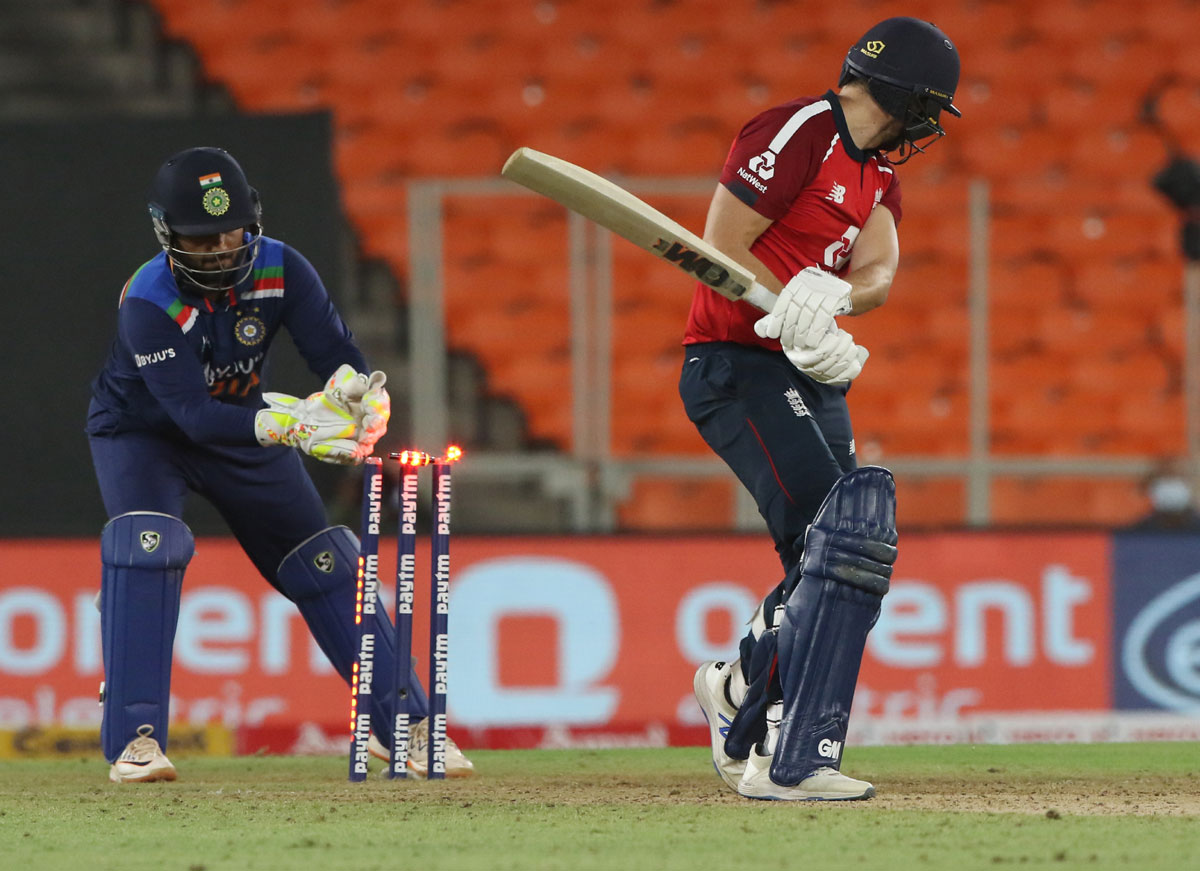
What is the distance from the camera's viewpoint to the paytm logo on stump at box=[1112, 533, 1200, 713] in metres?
5.88

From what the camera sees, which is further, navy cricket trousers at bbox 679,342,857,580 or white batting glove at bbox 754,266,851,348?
navy cricket trousers at bbox 679,342,857,580

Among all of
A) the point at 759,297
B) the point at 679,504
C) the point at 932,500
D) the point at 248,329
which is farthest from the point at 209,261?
the point at 932,500

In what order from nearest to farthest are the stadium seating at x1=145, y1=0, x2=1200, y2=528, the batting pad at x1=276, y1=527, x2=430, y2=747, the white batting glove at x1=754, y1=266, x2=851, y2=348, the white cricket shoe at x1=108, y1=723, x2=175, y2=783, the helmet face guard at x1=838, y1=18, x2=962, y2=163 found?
the white batting glove at x1=754, y1=266, x2=851, y2=348, the helmet face guard at x1=838, y1=18, x2=962, y2=163, the white cricket shoe at x1=108, y1=723, x2=175, y2=783, the batting pad at x1=276, y1=527, x2=430, y2=747, the stadium seating at x1=145, y1=0, x2=1200, y2=528

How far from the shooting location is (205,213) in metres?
4.04

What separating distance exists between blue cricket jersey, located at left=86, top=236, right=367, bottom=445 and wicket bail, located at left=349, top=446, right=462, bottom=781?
35cm

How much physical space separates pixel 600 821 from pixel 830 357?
3.28 ft

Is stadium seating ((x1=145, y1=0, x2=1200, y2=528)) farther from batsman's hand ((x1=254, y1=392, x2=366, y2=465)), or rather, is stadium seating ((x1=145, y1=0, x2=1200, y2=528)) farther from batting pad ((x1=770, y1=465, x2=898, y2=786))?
batting pad ((x1=770, y1=465, x2=898, y2=786))

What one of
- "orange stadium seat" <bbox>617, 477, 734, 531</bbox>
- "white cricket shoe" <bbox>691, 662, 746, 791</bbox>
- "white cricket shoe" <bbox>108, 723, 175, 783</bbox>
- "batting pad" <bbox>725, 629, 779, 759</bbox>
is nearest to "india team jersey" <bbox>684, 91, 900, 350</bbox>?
"batting pad" <bbox>725, 629, 779, 759</bbox>

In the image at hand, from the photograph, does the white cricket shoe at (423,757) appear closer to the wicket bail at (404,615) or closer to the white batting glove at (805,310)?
the wicket bail at (404,615)

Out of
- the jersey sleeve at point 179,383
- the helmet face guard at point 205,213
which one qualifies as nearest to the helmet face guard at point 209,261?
the helmet face guard at point 205,213

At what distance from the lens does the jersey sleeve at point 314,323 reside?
4.29m

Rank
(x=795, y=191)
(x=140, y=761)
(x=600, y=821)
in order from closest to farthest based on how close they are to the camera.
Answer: (x=600, y=821) < (x=795, y=191) < (x=140, y=761)

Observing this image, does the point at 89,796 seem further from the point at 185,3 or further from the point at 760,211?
the point at 185,3

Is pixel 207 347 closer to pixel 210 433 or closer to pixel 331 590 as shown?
pixel 210 433
